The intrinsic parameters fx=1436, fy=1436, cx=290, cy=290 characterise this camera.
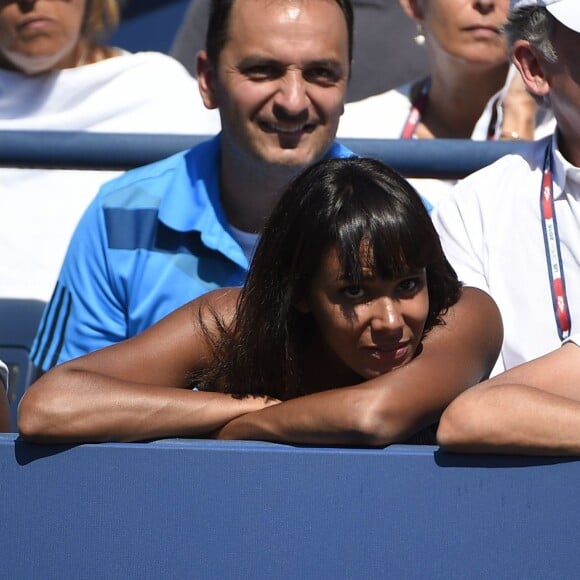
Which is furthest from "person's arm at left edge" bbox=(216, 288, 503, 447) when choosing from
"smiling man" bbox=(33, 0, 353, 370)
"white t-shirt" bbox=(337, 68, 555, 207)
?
"white t-shirt" bbox=(337, 68, 555, 207)

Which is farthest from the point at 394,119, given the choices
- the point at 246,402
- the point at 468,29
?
the point at 246,402

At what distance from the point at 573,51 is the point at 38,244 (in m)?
1.27

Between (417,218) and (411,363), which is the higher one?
(417,218)

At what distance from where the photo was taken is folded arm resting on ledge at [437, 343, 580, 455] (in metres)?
1.67

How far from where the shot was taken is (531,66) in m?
2.34

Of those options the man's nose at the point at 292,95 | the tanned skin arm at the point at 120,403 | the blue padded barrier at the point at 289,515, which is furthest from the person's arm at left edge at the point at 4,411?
the man's nose at the point at 292,95

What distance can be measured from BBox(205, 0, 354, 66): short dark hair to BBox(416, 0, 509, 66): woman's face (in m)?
0.33

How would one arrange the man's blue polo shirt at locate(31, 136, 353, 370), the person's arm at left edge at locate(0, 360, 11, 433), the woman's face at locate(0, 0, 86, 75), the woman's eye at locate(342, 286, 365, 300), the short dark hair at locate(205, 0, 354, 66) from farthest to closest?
the woman's face at locate(0, 0, 86, 75) < the short dark hair at locate(205, 0, 354, 66) < the man's blue polo shirt at locate(31, 136, 353, 370) < the person's arm at left edge at locate(0, 360, 11, 433) < the woman's eye at locate(342, 286, 365, 300)

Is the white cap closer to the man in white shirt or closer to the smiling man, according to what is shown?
the man in white shirt

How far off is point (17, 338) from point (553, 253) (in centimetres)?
114

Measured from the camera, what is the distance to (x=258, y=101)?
8.43 feet

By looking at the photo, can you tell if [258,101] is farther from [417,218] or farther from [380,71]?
[380,71]

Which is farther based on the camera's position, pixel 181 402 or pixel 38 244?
pixel 38 244

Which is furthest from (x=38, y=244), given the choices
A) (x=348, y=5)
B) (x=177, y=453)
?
(x=177, y=453)
